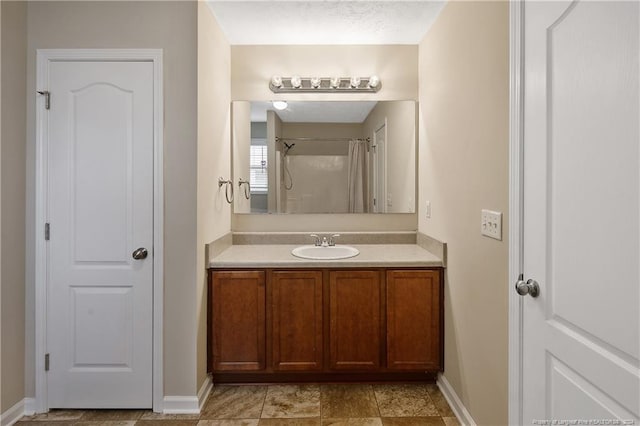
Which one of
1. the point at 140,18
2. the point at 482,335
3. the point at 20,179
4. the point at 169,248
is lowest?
the point at 482,335

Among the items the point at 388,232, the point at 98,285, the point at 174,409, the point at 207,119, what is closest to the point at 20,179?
the point at 98,285

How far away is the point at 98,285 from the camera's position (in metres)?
2.25

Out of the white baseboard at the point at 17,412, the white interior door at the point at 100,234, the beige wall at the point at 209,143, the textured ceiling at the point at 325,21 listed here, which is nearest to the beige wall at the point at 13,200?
the white baseboard at the point at 17,412

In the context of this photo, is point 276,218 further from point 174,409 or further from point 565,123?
point 565,123

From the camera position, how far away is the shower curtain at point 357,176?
3.10m

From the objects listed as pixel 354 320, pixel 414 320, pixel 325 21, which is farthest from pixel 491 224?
pixel 325 21

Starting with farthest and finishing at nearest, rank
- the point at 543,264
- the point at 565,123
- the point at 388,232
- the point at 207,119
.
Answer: the point at 388,232 < the point at 207,119 < the point at 543,264 < the point at 565,123

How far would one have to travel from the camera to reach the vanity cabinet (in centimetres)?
250

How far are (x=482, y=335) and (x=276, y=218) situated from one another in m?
1.76

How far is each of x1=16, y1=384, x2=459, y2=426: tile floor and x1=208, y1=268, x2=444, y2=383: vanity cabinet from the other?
133 millimetres

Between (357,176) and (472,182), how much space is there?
48.4 inches

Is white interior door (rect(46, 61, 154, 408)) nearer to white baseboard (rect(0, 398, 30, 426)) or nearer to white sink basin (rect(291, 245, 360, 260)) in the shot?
white baseboard (rect(0, 398, 30, 426))

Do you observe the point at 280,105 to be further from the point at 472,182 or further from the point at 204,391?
the point at 204,391

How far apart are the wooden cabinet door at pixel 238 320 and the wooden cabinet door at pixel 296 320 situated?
9 cm
